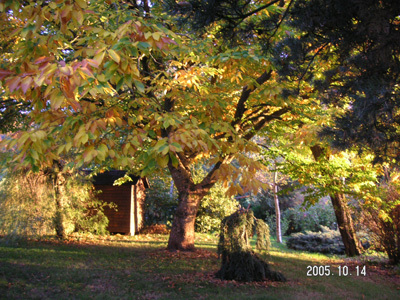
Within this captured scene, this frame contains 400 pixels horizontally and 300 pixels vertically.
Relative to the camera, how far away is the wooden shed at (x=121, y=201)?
15391 millimetres

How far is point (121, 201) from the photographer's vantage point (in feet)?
51.6

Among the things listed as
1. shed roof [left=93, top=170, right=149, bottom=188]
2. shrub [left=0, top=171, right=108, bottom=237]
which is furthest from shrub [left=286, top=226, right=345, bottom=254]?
shrub [left=0, top=171, right=108, bottom=237]

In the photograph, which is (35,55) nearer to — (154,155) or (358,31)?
(154,155)

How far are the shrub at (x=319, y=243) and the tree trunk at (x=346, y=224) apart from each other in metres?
2.58

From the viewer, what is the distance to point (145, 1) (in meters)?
6.89

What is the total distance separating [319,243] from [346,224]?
149 inches

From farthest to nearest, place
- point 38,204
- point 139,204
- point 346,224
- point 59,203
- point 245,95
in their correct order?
1. point 139,204
2. point 59,203
3. point 38,204
4. point 346,224
5. point 245,95

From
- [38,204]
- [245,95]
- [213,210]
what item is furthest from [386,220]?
[38,204]

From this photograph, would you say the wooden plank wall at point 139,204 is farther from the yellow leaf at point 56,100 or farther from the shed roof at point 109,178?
the yellow leaf at point 56,100

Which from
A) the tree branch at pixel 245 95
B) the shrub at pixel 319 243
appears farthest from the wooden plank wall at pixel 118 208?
the tree branch at pixel 245 95

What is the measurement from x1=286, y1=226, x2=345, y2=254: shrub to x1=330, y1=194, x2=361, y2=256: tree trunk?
102 inches

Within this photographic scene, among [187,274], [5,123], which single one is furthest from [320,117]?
[5,123]

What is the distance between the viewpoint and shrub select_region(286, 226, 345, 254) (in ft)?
43.7
